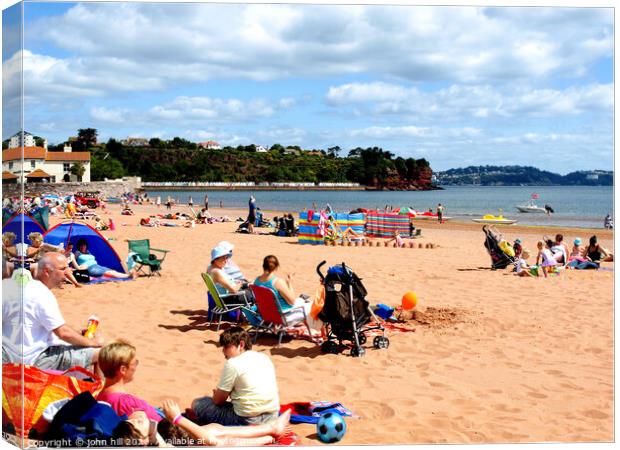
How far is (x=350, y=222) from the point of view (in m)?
19.7

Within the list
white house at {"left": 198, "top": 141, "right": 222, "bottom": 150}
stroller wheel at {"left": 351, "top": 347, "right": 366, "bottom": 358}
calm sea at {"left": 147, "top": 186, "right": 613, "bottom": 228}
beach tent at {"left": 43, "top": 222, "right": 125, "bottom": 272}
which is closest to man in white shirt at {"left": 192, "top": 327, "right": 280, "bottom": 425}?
stroller wheel at {"left": 351, "top": 347, "right": 366, "bottom": 358}

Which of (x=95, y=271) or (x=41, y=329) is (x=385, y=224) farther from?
(x=41, y=329)

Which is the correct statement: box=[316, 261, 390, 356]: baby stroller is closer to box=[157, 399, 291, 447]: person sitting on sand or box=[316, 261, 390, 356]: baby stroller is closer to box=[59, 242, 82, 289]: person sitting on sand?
box=[157, 399, 291, 447]: person sitting on sand

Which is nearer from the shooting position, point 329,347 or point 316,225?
point 329,347

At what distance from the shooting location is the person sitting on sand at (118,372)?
383 cm

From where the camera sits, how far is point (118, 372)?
3.87 m

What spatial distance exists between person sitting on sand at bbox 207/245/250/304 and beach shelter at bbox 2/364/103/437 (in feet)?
11.1

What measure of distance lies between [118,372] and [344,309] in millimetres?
3128

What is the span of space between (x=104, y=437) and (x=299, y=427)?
1.43m

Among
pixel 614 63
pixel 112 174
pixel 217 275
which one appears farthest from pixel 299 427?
pixel 112 174

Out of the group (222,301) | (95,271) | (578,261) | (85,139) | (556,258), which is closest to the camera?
(222,301)

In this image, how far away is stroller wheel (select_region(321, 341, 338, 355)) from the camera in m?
6.65

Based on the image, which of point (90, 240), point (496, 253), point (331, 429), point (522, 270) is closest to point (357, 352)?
point (331, 429)

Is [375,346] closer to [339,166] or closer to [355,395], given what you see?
[355,395]
